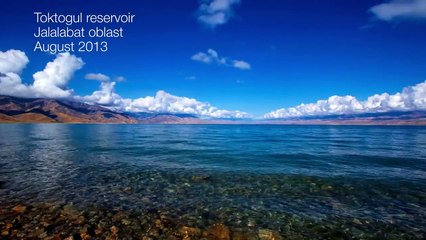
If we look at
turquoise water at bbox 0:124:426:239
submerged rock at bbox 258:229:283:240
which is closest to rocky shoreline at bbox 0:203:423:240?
submerged rock at bbox 258:229:283:240

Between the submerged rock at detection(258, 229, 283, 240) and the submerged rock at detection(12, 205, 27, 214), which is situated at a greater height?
the submerged rock at detection(12, 205, 27, 214)

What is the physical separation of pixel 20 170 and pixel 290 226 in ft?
85.2

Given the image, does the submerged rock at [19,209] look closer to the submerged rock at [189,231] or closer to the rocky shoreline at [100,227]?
the rocky shoreline at [100,227]

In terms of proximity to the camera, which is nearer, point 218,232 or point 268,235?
point 268,235

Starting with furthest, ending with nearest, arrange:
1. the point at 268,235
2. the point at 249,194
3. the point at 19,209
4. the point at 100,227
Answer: the point at 249,194, the point at 19,209, the point at 100,227, the point at 268,235

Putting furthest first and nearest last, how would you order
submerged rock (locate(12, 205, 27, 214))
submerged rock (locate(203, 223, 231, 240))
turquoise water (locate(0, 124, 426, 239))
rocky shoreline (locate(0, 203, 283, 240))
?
1. submerged rock (locate(12, 205, 27, 214))
2. turquoise water (locate(0, 124, 426, 239))
3. submerged rock (locate(203, 223, 231, 240))
4. rocky shoreline (locate(0, 203, 283, 240))

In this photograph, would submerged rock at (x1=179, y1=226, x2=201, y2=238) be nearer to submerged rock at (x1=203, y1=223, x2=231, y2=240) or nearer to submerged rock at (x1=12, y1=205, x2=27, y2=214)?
submerged rock at (x1=203, y1=223, x2=231, y2=240)

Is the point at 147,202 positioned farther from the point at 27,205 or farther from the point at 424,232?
the point at 424,232

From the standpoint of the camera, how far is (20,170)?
26.0 m

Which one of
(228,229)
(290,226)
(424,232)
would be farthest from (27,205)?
(424,232)

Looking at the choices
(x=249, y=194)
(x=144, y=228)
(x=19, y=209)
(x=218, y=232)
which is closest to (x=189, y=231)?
(x=218, y=232)

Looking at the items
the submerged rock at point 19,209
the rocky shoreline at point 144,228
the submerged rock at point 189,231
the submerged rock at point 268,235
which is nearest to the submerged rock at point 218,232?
the rocky shoreline at point 144,228

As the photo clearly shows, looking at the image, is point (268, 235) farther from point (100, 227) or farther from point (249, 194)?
point (100, 227)

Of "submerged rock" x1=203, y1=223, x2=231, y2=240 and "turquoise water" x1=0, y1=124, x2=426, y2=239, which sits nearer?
"submerged rock" x1=203, y1=223, x2=231, y2=240
